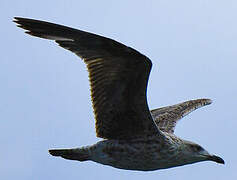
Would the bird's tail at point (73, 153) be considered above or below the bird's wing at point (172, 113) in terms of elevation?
below

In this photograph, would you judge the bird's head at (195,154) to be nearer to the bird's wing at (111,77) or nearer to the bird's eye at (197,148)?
the bird's eye at (197,148)

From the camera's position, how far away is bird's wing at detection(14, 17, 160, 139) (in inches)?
441

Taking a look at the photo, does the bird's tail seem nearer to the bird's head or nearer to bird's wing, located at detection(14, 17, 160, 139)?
bird's wing, located at detection(14, 17, 160, 139)

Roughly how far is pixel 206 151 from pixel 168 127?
2026mm

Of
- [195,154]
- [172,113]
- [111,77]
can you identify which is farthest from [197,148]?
[172,113]

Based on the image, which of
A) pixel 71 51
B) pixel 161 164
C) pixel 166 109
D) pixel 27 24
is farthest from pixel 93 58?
pixel 166 109

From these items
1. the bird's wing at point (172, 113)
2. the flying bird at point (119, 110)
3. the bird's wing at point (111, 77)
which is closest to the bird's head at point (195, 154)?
the flying bird at point (119, 110)

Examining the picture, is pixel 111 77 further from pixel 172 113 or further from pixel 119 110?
pixel 172 113

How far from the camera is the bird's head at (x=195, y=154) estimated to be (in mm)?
12281

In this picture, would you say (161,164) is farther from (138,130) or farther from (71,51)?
(71,51)

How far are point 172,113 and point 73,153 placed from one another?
406 centimetres

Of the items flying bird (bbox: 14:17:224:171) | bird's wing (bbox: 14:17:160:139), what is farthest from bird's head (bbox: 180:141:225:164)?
bird's wing (bbox: 14:17:160:139)

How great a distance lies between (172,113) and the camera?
15602 mm

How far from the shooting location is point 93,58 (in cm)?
1156
